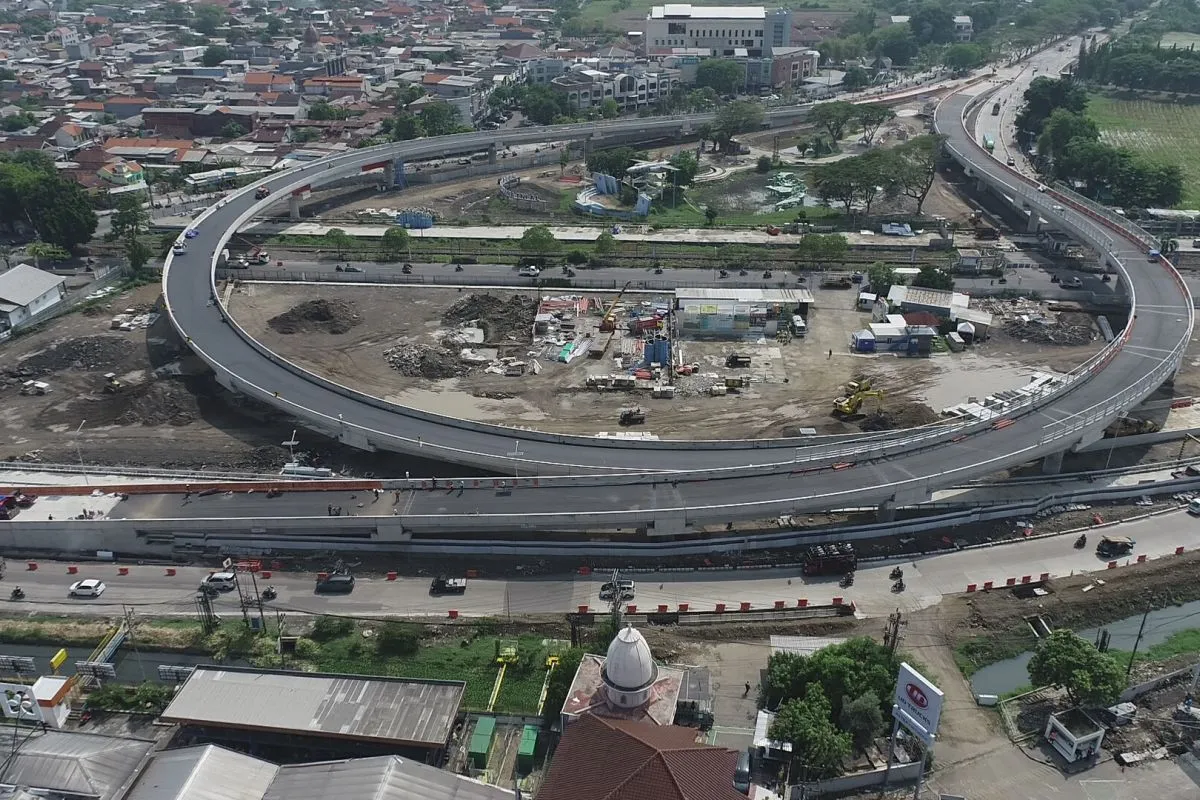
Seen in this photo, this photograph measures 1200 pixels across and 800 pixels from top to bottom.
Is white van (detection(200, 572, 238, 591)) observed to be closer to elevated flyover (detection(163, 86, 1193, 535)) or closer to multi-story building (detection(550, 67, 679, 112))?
elevated flyover (detection(163, 86, 1193, 535))

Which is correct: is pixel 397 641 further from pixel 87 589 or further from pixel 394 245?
pixel 394 245

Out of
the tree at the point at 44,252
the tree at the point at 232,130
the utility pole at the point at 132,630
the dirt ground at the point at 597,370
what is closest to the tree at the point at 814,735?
the dirt ground at the point at 597,370

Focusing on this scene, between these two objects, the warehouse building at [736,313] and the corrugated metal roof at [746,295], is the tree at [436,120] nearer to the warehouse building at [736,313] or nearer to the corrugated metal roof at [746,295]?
the corrugated metal roof at [746,295]

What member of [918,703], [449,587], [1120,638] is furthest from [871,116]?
[918,703]

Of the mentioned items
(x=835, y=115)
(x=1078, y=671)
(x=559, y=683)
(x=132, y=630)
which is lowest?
(x=132, y=630)

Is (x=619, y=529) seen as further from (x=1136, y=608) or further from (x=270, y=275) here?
(x=270, y=275)
